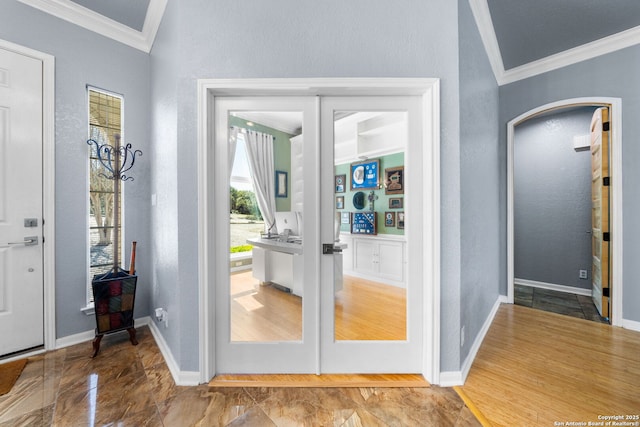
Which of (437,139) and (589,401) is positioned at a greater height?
(437,139)

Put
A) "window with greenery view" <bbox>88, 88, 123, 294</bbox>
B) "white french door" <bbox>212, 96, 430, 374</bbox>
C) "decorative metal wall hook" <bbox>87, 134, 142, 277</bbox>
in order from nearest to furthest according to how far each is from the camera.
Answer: "white french door" <bbox>212, 96, 430, 374</bbox>, "decorative metal wall hook" <bbox>87, 134, 142, 277</bbox>, "window with greenery view" <bbox>88, 88, 123, 294</bbox>

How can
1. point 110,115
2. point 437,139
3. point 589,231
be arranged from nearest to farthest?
point 437,139
point 110,115
point 589,231

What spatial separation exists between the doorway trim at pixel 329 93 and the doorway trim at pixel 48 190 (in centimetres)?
150

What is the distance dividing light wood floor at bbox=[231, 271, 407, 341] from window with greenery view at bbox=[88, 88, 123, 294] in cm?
159

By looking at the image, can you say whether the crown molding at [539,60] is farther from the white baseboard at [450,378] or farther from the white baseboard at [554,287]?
the white baseboard at [554,287]

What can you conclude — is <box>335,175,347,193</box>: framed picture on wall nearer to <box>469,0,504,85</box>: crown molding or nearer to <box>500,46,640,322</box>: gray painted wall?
<box>469,0,504,85</box>: crown molding

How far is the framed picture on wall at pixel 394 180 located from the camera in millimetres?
1887

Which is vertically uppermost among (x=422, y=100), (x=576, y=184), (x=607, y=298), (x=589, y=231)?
(x=422, y=100)

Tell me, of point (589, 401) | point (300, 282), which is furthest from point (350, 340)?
point (589, 401)

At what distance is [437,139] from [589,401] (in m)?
1.92

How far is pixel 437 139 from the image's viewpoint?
1.75m

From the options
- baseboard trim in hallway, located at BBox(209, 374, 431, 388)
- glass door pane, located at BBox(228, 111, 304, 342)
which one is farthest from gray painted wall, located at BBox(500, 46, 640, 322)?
glass door pane, located at BBox(228, 111, 304, 342)

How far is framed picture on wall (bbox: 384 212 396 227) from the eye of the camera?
76.5 inches

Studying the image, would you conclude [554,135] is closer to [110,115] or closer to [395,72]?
[395,72]
